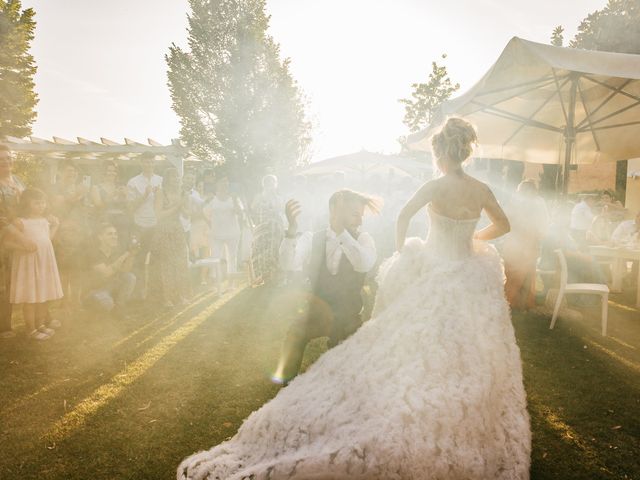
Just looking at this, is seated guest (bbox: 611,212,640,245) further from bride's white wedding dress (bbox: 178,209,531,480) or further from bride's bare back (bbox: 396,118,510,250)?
bride's white wedding dress (bbox: 178,209,531,480)

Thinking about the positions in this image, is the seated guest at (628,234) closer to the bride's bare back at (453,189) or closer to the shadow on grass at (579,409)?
the shadow on grass at (579,409)

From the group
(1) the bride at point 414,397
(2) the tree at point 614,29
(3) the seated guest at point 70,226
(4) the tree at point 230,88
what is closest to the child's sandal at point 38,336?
(3) the seated guest at point 70,226

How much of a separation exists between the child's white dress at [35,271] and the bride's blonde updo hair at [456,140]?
533 cm

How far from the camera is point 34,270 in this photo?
5535 millimetres

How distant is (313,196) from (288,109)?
65.0 feet

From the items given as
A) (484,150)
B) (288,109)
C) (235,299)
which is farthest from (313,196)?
(288,109)

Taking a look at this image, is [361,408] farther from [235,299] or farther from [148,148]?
[148,148]

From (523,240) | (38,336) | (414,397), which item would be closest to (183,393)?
(38,336)

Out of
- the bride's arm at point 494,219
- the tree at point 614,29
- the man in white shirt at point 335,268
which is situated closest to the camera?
the bride's arm at point 494,219

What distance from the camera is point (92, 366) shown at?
4855mm

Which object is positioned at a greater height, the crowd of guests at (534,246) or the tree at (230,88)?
the tree at (230,88)

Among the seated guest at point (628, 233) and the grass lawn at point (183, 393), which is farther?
the seated guest at point (628, 233)

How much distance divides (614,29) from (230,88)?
75.7 ft

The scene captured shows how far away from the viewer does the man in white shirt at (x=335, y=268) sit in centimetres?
368
